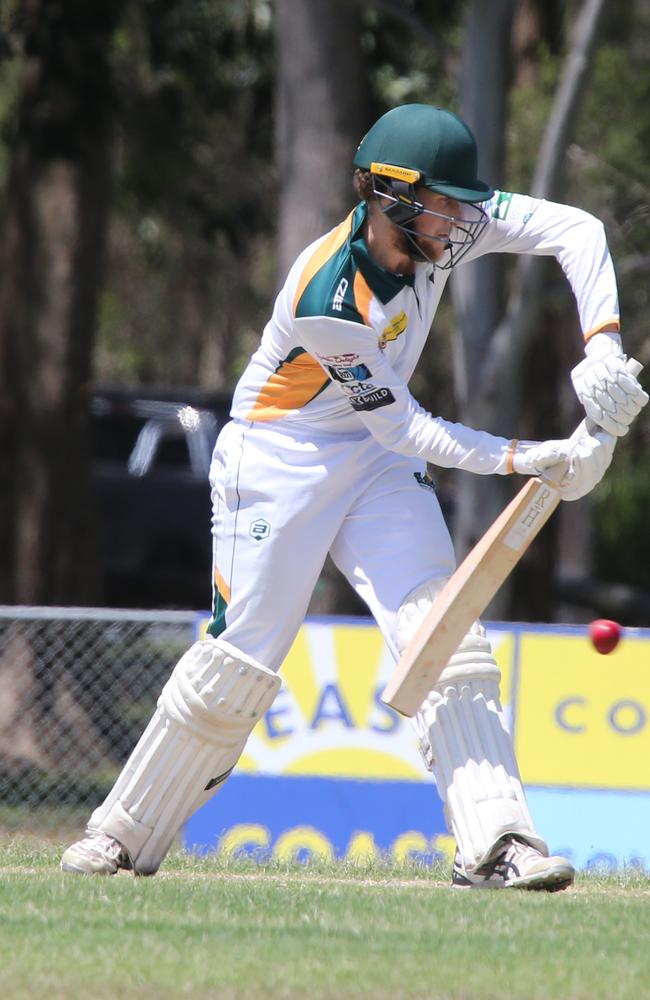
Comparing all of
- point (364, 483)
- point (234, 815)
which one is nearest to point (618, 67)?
point (234, 815)

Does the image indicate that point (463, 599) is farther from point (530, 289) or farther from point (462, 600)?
point (530, 289)

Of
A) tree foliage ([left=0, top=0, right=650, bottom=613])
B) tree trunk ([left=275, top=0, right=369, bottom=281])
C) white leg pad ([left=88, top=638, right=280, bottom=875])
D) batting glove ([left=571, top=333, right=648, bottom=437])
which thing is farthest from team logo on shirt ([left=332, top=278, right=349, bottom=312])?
tree trunk ([left=275, top=0, right=369, bottom=281])

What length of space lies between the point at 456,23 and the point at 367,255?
31.9 feet

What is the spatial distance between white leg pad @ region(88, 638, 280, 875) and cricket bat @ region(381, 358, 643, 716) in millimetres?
466

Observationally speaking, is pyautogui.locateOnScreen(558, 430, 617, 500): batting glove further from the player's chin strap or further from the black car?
the black car

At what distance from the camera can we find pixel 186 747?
533cm

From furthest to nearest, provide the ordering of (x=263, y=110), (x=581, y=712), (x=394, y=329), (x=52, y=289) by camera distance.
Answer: (x=263, y=110) < (x=52, y=289) < (x=581, y=712) < (x=394, y=329)

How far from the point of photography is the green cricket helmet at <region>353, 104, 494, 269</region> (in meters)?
4.96

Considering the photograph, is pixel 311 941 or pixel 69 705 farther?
pixel 69 705

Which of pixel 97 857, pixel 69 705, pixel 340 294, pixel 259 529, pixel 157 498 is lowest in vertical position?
pixel 157 498

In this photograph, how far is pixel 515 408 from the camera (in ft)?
35.2

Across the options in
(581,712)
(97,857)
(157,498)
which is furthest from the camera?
(157,498)

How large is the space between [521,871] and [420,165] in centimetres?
199

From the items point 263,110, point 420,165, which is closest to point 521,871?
point 420,165
